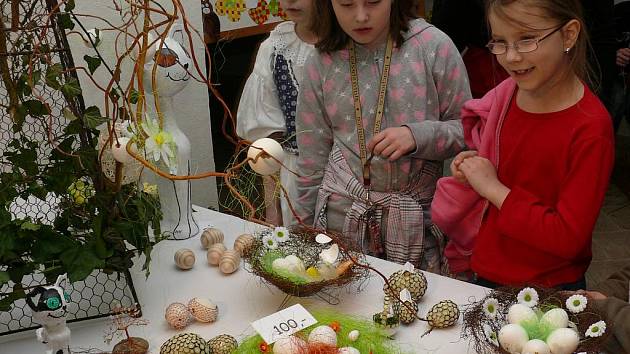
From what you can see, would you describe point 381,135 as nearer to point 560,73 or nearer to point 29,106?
point 560,73

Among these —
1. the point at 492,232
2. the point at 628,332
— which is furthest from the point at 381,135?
the point at 628,332

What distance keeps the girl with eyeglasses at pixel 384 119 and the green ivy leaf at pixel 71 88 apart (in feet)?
2.09

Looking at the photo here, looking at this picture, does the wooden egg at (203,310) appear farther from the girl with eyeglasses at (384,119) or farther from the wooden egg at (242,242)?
the girl with eyeglasses at (384,119)

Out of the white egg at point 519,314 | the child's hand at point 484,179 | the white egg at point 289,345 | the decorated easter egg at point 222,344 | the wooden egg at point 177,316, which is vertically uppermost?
the child's hand at point 484,179

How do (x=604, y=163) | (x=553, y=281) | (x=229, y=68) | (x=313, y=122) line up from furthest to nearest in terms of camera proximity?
(x=229, y=68) → (x=313, y=122) → (x=553, y=281) → (x=604, y=163)

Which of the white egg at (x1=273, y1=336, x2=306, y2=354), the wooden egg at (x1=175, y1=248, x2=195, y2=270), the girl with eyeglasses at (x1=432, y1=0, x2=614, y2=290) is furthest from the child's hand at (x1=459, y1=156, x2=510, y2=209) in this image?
the wooden egg at (x1=175, y1=248, x2=195, y2=270)

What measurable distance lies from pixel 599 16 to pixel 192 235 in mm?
1288

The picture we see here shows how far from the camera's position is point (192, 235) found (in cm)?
164

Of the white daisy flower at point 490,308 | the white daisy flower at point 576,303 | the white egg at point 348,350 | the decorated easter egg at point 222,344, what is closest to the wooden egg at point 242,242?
the decorated easter egg at point 222,344

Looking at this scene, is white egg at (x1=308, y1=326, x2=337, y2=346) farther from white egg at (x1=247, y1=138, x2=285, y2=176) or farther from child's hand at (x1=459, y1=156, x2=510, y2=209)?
child's hand at (x1=459, y1=156, x2=510, y2=209)

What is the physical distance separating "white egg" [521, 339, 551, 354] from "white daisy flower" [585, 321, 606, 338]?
0.07 m

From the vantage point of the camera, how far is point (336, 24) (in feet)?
5.38

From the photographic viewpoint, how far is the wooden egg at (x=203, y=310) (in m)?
1.27

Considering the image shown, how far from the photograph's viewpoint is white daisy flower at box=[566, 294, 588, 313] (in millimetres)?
1101
